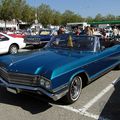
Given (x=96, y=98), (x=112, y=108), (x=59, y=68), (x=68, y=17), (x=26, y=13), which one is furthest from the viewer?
(x=68, y=17)

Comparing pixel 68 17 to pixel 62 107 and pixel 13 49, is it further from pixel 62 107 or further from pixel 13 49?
pixel 62 107

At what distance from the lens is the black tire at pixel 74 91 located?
530 cm

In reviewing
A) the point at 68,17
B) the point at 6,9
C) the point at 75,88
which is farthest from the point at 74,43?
the point at 68,17

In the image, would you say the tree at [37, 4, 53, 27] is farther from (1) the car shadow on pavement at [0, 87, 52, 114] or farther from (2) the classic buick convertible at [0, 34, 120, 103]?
(1) the car shadow on pavement at [0, 87, 52, 114]

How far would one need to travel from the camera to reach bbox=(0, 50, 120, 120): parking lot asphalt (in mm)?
4857

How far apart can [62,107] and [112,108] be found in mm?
1049

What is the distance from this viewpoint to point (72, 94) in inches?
216

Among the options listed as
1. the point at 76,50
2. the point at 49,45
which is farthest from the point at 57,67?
the point at 49,45

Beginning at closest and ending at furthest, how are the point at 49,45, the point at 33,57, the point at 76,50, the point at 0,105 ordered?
the point at 0,105
the point at 33,57
the point at 76,50
the point at 49,45

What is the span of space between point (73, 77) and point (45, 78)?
30.2 inches

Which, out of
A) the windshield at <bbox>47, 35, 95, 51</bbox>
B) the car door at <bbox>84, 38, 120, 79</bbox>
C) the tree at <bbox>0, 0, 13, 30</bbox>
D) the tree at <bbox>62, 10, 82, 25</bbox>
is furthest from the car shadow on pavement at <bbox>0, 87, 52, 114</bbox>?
the tree at <bbox>62, 10, 82, 25</bbox>

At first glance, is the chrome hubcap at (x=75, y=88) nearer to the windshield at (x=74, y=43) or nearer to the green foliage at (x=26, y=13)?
the windshield at (x=74, y=43)

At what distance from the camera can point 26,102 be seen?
560 cm

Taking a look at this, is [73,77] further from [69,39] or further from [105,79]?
[105,79]
